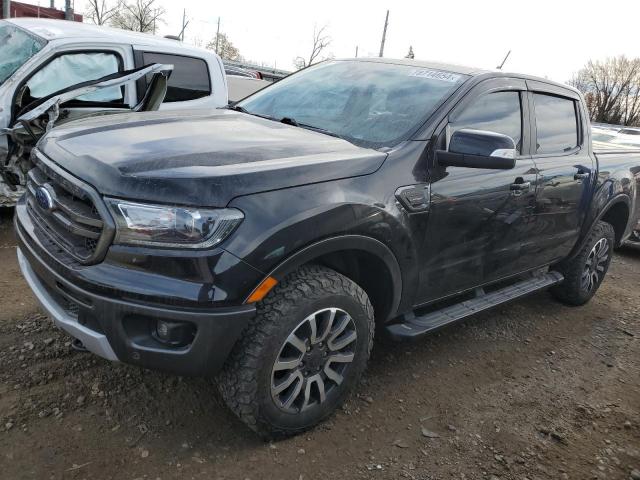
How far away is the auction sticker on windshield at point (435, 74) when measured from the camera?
3.26 m

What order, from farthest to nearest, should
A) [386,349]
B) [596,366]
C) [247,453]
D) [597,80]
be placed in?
[597,80]
[596,366]
[386,349]
[247,453]

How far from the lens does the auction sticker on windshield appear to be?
3263 mm

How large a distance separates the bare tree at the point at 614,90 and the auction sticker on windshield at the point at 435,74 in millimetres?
36869

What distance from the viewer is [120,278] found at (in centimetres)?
214

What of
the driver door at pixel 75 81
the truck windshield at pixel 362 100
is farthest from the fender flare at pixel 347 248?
the driver door at pixel 75 81

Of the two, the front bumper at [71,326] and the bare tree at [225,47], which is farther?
the bare tree at [225,47]

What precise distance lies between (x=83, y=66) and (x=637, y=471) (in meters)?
5.17

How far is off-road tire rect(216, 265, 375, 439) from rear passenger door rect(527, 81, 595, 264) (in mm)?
1824

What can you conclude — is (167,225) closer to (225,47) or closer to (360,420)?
(360,420)

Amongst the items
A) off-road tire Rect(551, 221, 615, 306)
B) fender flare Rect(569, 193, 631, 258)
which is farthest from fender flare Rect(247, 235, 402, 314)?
off-road tire Rect(551, 221, 615, 306)

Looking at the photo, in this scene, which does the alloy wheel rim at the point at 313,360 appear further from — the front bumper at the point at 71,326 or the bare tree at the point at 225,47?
the bare tree at the point at 225,47

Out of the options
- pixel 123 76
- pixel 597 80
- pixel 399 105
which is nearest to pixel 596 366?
pixel 399 105

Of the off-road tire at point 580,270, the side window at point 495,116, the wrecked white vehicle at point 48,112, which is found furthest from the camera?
the off-road tire at point 580,270

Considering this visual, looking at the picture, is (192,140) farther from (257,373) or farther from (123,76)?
(123,76)
